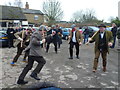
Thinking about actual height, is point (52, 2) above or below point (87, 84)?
above

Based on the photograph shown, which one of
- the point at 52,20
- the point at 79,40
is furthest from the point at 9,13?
the point at 79,40

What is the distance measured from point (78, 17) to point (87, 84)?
6955 cm

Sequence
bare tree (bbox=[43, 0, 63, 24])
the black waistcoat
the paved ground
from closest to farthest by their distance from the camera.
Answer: the paved ground, the black waistcoat, bare tree (bbox=[43, 0, 63, 24])

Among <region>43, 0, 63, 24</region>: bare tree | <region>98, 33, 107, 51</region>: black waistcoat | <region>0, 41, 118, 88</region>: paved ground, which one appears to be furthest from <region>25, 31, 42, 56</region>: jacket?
<region>43, 0, 63, 24</region>: bare tree

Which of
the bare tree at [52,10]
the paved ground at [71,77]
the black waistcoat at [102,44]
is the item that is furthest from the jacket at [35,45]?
the bare tree at [52,10]

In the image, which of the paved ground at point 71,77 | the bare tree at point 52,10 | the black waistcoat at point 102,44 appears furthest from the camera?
the bare tree at point 52,10

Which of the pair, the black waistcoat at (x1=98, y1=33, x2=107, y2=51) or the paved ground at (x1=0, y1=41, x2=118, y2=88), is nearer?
the paved ground at (x1=0, y1=41, x2=118, y2=88)

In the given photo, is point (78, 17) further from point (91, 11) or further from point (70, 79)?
point (70, 79)

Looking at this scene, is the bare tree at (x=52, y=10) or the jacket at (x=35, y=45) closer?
the jacket at (x=35, y=45)

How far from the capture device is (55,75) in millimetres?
5781

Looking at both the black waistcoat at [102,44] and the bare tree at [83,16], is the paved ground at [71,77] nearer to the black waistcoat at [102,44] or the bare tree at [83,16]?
the black waistcoat at [102,44]

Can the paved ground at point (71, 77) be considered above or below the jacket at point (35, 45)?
below

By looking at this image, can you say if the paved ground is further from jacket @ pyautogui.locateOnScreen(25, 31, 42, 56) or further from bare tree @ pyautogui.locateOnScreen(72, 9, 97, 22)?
bare tree @ pyautogui.locateOnScreen(72, 9, 97, 22)

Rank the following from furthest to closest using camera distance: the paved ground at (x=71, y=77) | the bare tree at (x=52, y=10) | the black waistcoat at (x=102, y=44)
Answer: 1. the bare tree at (x=52, y=10)
2. the black waistcoat at (x=102, y=44)
3. the paved ground at (x=71, y=77)
